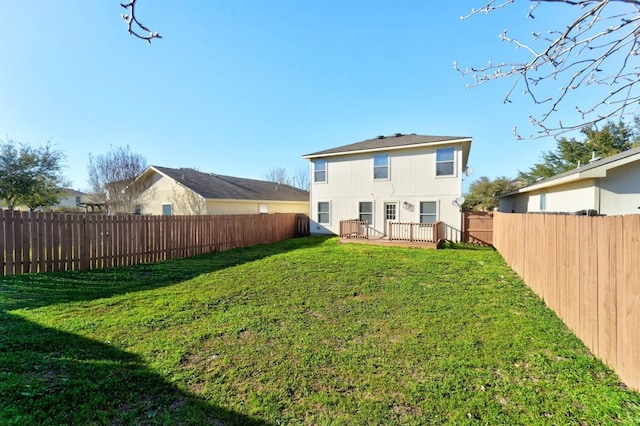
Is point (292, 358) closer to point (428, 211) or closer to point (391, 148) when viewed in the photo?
point (428, 211)

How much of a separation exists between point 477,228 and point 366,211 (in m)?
5.54

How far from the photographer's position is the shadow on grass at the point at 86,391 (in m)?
2.20

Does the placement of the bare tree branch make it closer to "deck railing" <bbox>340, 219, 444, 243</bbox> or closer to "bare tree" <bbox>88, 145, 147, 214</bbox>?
"deck railing" <bbox>340, 219, 444, 243</bbox>

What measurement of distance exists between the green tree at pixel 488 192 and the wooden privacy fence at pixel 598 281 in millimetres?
28892

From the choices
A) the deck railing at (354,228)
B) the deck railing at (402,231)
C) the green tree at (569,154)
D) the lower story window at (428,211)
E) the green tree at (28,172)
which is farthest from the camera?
the green tree at (569,154)

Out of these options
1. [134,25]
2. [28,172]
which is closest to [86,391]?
[134,25]

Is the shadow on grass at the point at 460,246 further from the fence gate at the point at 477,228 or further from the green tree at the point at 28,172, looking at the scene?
the green tree at the point at 28,172

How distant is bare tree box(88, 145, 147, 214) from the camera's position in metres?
18.5

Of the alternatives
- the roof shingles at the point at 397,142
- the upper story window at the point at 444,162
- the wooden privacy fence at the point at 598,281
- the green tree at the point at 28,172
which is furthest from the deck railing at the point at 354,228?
the green tree at the point at 28,172

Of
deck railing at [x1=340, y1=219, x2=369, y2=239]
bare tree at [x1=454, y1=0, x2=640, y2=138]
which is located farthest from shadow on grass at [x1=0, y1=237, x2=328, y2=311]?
bare tree at [x1=454, y1=0, x2=640, y2=138]

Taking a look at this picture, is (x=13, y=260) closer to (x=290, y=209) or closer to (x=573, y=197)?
(x=573, y=197)

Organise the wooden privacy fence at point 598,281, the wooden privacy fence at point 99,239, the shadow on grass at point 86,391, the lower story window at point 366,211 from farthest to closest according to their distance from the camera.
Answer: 1. the lower story window at point 366,211
2. the wooden privacy fence at point 99,239
3. the wooden privacy fence at point 598,281
4. the shadow on grass at point 86,391

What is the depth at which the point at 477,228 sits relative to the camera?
45.3ft

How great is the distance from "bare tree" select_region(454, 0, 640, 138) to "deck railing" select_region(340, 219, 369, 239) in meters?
11.1
